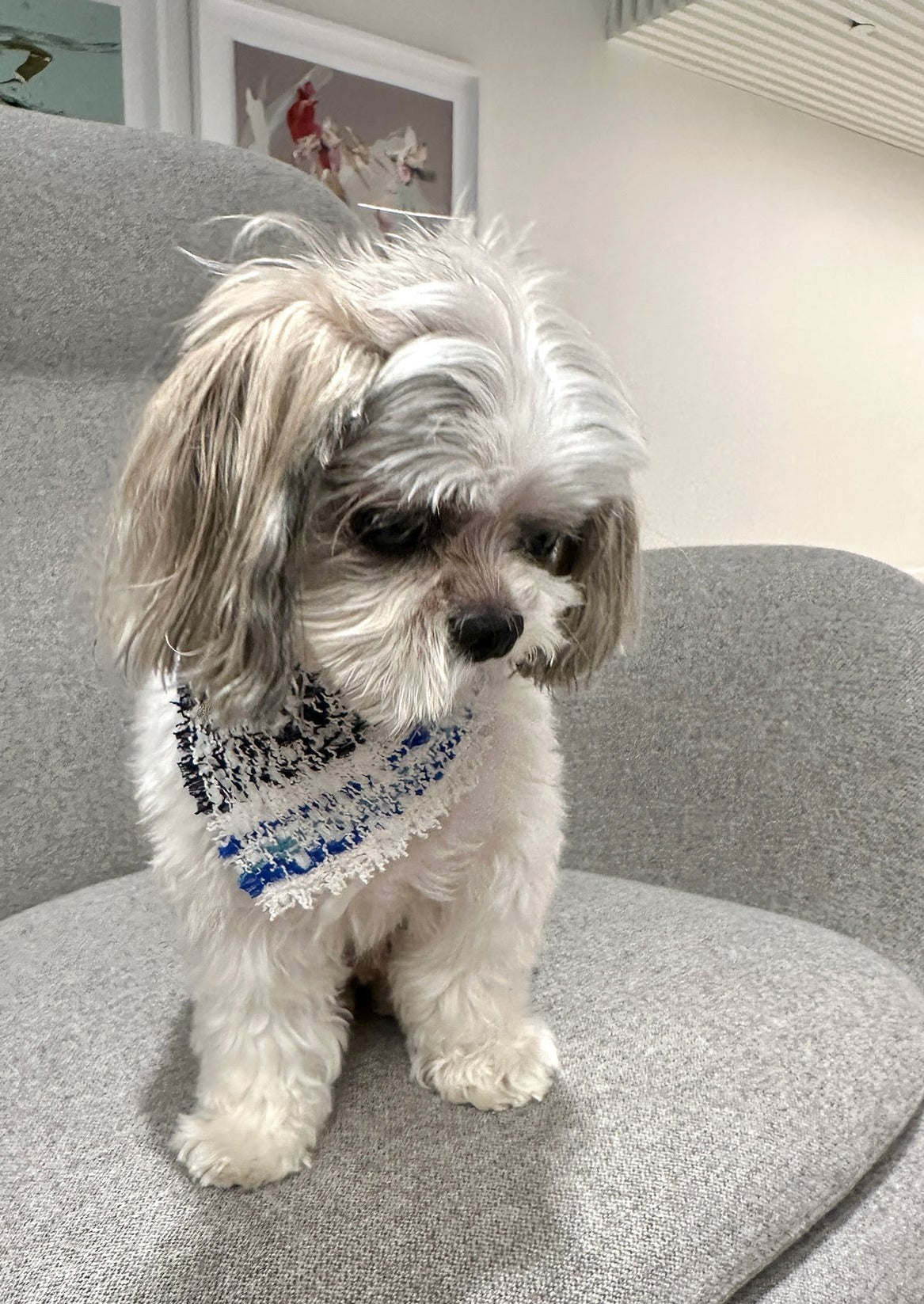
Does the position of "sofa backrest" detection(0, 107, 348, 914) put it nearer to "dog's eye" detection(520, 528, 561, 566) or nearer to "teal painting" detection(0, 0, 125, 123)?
"teal painting" detection(0, 0, 125, 123)

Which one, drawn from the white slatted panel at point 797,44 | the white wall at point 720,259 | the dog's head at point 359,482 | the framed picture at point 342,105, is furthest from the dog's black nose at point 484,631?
the white slatted panel at point 797,44

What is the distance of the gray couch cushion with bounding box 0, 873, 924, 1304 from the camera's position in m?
0.72

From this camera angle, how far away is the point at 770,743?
1260mm

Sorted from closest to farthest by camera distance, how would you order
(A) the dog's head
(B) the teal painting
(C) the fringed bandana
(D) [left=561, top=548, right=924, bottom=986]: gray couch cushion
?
(A) the dog's head < (C) the fringed bandana < (D) [left=561, top=548, right=924, bottom=986]: gray couch cushion < (B) the teal painting

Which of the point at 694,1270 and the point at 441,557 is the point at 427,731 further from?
the point at 694,1270

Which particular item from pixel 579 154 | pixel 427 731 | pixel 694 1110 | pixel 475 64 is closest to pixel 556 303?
pixel 427 731

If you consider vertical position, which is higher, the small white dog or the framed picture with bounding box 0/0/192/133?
the framed picture with bounding box 0/0/192/133

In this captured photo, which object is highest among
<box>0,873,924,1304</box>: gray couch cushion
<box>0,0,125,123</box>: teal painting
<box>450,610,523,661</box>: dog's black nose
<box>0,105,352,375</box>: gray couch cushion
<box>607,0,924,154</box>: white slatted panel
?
<box>607,0,924,154</box>: white slatted panel

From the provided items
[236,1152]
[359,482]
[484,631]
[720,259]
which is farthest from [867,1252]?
[720,259]

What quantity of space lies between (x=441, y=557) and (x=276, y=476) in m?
0.12

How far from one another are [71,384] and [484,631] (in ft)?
3.16

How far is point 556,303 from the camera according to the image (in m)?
A: 0.79

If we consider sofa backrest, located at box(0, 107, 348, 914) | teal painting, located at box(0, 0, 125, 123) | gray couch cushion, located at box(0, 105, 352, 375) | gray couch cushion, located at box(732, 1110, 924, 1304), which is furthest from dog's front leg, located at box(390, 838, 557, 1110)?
teal painting, located at box(0, 0, 125, 123)

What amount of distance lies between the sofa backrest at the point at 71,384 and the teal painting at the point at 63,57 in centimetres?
29
